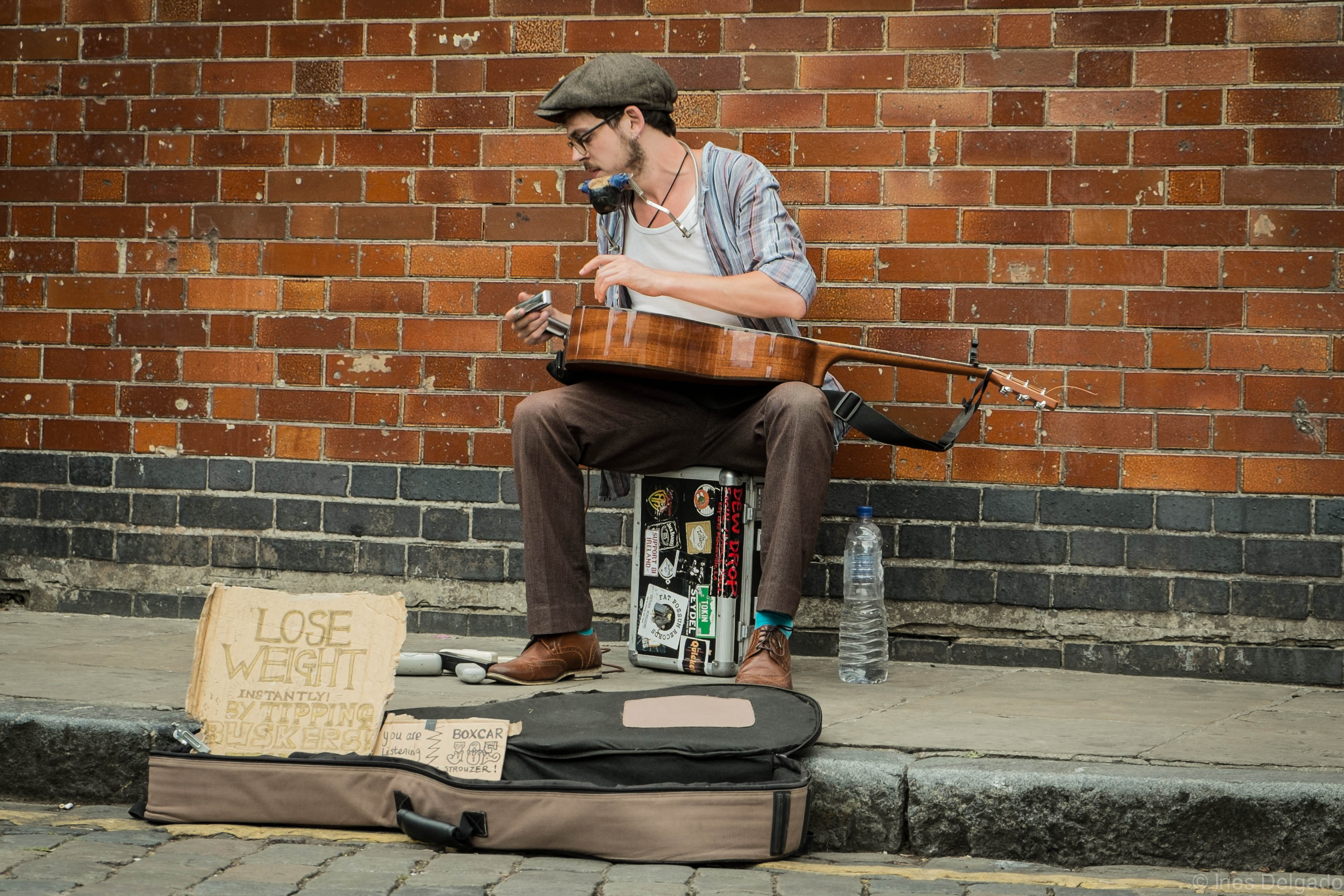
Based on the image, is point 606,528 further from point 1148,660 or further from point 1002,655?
point 1148,660

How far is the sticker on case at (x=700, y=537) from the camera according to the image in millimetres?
3623

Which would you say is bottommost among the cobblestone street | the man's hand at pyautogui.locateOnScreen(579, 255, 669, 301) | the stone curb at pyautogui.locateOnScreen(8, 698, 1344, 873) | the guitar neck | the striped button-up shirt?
the cobblestone street

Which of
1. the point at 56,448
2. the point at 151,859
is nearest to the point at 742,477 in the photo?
the point at 151,859

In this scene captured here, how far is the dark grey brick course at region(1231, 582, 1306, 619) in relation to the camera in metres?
3.87

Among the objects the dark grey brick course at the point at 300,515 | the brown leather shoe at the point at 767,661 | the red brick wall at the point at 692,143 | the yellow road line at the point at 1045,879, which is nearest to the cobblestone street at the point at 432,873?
the yellow road line at the point at 1045,879

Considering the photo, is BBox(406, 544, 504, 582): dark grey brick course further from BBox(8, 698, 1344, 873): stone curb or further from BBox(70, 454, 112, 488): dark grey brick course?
BBox(8, 698, 1344, 873): stone curb

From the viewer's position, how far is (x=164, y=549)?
4.53 metres

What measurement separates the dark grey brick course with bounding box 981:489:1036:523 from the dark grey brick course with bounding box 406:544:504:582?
1577 millimetres

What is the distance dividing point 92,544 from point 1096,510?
3365mm

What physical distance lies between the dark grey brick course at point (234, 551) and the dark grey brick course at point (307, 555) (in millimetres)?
27

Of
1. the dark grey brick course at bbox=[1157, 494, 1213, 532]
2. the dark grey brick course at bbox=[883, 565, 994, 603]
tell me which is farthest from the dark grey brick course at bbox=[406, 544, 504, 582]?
the dark grey brick course at bbox=[1157, 494, 1213, 532]

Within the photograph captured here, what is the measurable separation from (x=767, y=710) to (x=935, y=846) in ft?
1.48

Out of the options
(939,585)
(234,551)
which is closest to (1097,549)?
(939,585)

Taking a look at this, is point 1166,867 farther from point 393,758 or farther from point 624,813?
point 393,758
